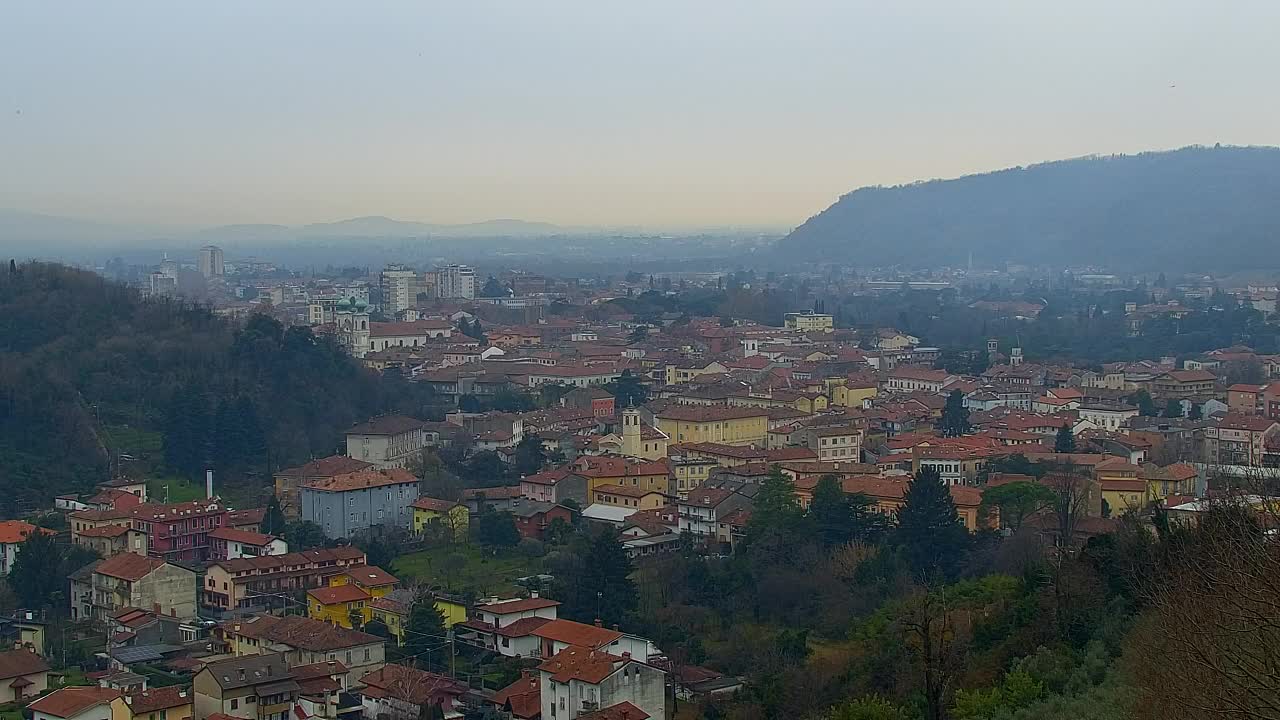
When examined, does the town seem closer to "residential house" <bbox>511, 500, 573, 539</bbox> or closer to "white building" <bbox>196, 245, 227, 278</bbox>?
"residential house" <bbox>511, 500, 573, 539</bbox>

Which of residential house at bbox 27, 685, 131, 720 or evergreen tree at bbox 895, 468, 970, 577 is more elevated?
evergreen tree at bbox 895, 468, 970, 577

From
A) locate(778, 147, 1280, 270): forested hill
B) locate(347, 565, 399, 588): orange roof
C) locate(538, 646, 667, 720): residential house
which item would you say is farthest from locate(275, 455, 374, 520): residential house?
locate(778, 147, 1280, 270): forested hill

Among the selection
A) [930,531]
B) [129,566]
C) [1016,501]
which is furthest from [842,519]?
[129,566]

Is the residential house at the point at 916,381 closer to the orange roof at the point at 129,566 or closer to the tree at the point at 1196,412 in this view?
the tree at the point at 1196,412

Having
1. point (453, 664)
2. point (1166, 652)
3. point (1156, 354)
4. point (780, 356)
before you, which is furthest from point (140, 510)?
point (1156, 354)

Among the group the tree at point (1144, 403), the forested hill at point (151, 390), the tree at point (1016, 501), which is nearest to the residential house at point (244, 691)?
the tree at point (1016, 501)

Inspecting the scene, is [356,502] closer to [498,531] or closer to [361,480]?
[361,480]

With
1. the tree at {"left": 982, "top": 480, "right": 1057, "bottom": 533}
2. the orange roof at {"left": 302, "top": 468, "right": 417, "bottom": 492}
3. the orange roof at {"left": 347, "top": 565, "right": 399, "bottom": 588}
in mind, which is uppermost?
the tree at {"left": 982, "top": 480, "right": 1057, "bottom": 533}
